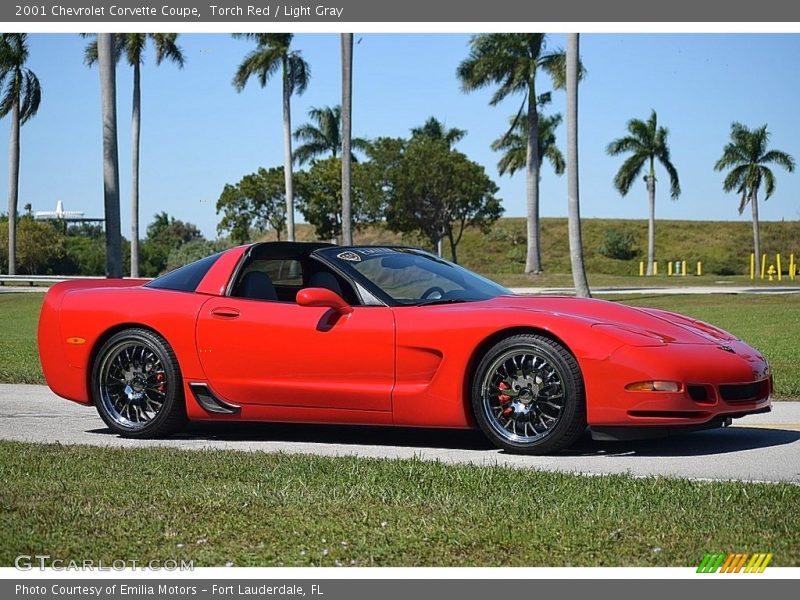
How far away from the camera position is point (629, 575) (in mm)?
4312

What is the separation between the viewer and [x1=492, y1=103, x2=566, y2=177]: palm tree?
2308 inches

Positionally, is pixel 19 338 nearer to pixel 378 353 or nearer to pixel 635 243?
pixel 378 353

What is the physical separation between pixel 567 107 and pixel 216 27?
19.0 metres

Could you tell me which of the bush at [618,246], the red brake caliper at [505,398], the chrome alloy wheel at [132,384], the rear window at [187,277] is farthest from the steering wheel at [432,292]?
the bush at [618,246]

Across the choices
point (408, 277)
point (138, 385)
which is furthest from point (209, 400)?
point (408, 277)

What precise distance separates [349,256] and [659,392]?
2510 millimetres

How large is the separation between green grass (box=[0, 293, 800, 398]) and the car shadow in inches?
107

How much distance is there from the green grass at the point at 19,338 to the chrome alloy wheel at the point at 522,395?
265 inches

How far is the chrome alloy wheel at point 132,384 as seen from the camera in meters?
8.54

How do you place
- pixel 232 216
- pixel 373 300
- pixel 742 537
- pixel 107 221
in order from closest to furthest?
1. pixel 742 537
2. pixel 373 300
3. pixel 107 221
4. pixel 232 216

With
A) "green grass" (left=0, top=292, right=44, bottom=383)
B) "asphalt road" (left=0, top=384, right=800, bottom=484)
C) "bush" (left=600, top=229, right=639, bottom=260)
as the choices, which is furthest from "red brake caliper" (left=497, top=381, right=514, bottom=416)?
"bush" (left=600, top=229, right=639, bottom=260)

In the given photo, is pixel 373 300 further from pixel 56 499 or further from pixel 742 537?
pixel 742 537

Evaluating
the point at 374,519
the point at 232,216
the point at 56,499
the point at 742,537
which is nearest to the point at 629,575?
the point at 742,537
